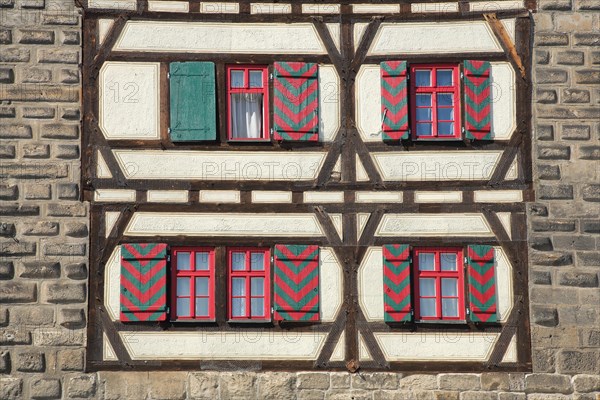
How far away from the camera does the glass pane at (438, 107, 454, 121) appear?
1561 cm

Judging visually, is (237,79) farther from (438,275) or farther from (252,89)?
(438,275)

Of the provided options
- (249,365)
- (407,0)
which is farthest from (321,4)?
(249,365)

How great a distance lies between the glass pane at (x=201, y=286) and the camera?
15242mm

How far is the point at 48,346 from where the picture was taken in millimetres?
14898

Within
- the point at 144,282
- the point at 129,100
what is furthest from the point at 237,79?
the point at 144,282

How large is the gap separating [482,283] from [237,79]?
3.97 meters

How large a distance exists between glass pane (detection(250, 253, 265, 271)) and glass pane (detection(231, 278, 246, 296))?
209 mm

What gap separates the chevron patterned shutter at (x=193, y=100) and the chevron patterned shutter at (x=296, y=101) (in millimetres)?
797

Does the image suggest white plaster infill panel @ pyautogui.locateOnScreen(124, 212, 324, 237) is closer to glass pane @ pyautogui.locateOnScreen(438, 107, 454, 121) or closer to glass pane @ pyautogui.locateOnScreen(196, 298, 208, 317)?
glass pane @ pyautogui.locateOnScreen(196, 298, 208, 317)

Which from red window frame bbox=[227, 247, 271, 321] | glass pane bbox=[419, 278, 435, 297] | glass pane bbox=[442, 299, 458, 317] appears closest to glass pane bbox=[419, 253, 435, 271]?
glass pane bbox=[419, 278, 435, 297]

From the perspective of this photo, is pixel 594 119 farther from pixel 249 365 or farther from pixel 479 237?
pixel 249 365

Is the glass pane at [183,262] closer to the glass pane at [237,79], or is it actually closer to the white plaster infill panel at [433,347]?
the glass pane at [237,79]

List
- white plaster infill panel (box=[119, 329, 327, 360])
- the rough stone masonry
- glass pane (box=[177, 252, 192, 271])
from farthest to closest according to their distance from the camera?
1. glass pane (box=[177, 252, 192, 271])
2. white plaster infill panel (box=[119, 329, 327, 360])
3. the rough stone masonry

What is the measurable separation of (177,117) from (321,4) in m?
2.32
